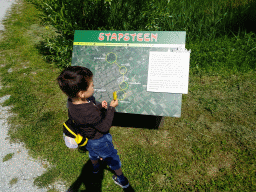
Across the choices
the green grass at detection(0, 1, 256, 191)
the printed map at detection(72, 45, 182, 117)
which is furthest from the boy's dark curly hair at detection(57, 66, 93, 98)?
the green grass at detection(0, 1, 256, 191)

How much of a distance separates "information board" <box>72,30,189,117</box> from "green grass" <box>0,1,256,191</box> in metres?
1.05

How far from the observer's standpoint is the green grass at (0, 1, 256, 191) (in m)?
2.70

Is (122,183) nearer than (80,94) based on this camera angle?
No

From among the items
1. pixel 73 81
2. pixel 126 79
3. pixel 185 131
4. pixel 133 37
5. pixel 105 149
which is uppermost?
pixel 133 37

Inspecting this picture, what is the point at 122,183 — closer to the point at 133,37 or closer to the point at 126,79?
the point at 126,79

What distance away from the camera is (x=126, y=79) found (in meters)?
2.56

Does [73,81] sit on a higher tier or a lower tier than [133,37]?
lower

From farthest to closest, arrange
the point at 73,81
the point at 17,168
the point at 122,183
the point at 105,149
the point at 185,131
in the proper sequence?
the point at 185,131 < the point at 17,168 < the point at 122,183 < the point at 105,149 < the point at 73,81

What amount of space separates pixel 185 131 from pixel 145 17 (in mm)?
2781

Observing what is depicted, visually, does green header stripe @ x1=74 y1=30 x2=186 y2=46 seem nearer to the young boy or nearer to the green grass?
the young boy

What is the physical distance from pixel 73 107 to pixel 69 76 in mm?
348

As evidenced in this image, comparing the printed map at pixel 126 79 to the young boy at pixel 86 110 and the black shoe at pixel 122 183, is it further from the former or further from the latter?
the black shoe at pixel 122 183

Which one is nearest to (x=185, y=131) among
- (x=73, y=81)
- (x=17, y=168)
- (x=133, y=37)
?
(x=133, y=37)

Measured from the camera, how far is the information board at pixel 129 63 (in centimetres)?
240
